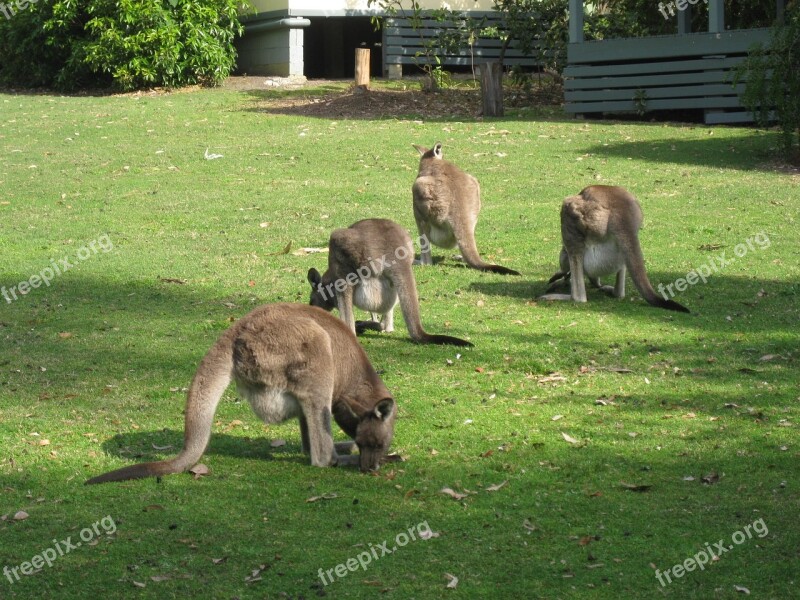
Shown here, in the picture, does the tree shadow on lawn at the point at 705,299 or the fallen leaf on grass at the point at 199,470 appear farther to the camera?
the tree shadow on lawn at the point at 705,299

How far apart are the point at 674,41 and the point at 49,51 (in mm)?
14896

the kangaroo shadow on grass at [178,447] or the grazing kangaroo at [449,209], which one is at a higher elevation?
the grazing kangaroo at [449,209]

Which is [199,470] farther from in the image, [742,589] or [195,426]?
[742,589]

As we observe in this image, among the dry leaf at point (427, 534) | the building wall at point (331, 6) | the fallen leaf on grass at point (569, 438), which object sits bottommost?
the dry leaf at point (427, 534)

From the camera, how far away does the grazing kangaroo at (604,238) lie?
9.80 metres

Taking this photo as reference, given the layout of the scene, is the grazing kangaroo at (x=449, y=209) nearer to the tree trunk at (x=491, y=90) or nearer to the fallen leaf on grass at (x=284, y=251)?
the fallen leaf on grass at (x=284, y=251)

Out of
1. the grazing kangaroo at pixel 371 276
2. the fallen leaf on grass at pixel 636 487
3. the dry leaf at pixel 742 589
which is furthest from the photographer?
the grazing kangaroo at pixel 371 276

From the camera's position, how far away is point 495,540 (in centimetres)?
546

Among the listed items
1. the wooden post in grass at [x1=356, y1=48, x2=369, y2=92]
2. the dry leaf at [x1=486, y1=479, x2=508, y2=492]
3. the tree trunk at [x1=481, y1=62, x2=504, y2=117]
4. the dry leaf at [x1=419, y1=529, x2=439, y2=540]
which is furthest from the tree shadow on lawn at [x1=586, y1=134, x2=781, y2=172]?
the dry leaf at [x1=419, y1=529, x2=439, y2=540]

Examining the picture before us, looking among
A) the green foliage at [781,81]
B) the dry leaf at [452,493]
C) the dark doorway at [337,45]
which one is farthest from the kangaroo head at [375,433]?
the dark doorway at [337,45]

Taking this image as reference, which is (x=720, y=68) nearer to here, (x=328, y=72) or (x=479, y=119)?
(x=479, y=119)

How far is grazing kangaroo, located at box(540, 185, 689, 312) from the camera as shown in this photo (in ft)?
32.1

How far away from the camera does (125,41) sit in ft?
77.7

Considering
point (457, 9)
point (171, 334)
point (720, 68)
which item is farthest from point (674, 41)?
point (171, 334)
